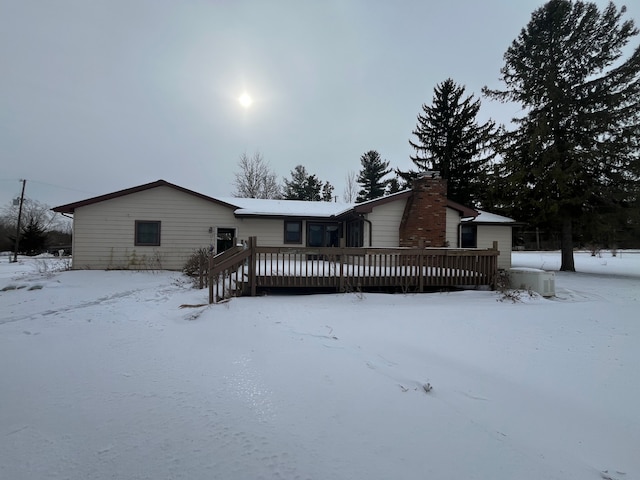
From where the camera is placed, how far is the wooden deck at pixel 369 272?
7859mm

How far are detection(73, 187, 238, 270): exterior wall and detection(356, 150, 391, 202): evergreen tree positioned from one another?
2423cm

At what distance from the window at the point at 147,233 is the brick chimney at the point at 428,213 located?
1108 cm

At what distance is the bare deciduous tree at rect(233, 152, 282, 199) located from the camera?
3516cm

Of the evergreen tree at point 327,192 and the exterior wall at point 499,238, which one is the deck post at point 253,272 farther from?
the evergreen tree at point 327,192

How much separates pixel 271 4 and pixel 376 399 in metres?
14.7

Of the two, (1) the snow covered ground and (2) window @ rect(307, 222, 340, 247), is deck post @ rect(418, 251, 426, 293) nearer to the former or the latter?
(1) the snow covered ground

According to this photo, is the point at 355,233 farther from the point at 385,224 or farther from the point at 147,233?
the point at 147,233

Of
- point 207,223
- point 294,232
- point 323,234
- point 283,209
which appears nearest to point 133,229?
point 207,223

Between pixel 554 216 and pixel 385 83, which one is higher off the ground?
pixel 385 83

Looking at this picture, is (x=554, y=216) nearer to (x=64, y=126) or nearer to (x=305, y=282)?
(x=305, y=282)

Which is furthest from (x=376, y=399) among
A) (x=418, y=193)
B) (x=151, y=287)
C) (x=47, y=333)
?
(x=418, y=193)

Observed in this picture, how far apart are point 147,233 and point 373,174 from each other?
88.7 feet

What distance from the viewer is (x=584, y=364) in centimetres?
397

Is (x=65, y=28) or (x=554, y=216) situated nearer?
(x=65, y=28)
